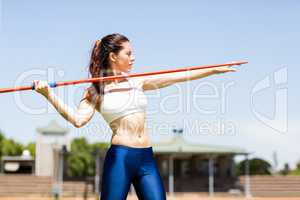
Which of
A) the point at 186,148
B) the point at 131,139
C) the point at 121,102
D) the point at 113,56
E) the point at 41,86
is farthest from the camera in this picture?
the point at 186,148

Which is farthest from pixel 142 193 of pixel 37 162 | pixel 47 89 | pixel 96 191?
pixel 37 162

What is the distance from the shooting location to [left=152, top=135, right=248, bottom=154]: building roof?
37.1 meters

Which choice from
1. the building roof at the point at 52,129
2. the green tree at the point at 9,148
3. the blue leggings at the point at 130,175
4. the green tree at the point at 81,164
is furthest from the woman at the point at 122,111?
the green tree at the point at 9,148

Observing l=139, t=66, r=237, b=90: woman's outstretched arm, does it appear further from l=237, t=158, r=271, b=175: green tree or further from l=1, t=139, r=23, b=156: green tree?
l=1, t=139, r=23, b=156: green tree

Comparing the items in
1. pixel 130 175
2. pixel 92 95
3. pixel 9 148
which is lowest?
pixel 9 148

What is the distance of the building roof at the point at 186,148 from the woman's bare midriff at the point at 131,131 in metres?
32.8

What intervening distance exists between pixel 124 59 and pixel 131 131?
0.60m

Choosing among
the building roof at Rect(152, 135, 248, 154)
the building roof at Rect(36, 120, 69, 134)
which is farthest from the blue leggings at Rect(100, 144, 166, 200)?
the building roof at Rect(36, 120, 69, 134)

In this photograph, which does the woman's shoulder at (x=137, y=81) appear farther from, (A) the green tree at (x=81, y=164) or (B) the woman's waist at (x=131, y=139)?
(A) the green tree at (x=81, y=164)

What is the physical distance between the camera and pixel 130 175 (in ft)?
12.9

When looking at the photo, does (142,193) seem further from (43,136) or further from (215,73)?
(43,136)

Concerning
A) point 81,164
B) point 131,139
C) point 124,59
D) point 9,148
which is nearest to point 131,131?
point 131,139

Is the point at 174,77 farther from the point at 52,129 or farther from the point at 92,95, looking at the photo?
the point at 52,129

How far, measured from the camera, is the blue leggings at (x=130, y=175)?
12.7 feet
